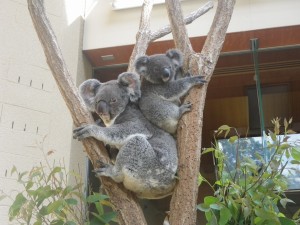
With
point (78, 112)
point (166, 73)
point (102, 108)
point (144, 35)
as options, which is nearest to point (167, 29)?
point (144, 35)

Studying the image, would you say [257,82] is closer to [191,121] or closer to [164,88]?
[164,88]

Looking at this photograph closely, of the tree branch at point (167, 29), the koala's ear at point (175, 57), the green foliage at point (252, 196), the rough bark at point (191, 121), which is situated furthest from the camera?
the tree branch at point (167, 29)

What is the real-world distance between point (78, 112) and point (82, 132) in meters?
0.11

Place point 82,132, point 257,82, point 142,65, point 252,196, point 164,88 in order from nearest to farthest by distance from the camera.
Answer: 1. point 252,196
2. point 82,132
3. point 164,88
4. point 142,65
5. point 257,82

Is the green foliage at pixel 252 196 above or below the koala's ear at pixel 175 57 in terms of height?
below

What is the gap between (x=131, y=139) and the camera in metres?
2.05

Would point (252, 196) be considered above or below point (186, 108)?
below

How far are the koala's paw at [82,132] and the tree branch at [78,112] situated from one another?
0.03 metres

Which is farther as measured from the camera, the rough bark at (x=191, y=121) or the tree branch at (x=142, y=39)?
the tree branch at (x=142, y=39)

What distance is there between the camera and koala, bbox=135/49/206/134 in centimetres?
211

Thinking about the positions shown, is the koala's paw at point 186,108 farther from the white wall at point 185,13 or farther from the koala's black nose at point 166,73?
the white wall at point 185,13

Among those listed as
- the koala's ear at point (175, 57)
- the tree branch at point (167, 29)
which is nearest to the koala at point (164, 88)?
the koala's ear at point (175, 57)

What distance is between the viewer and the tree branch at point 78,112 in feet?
6.16

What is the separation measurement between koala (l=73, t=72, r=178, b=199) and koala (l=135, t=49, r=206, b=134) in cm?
6
